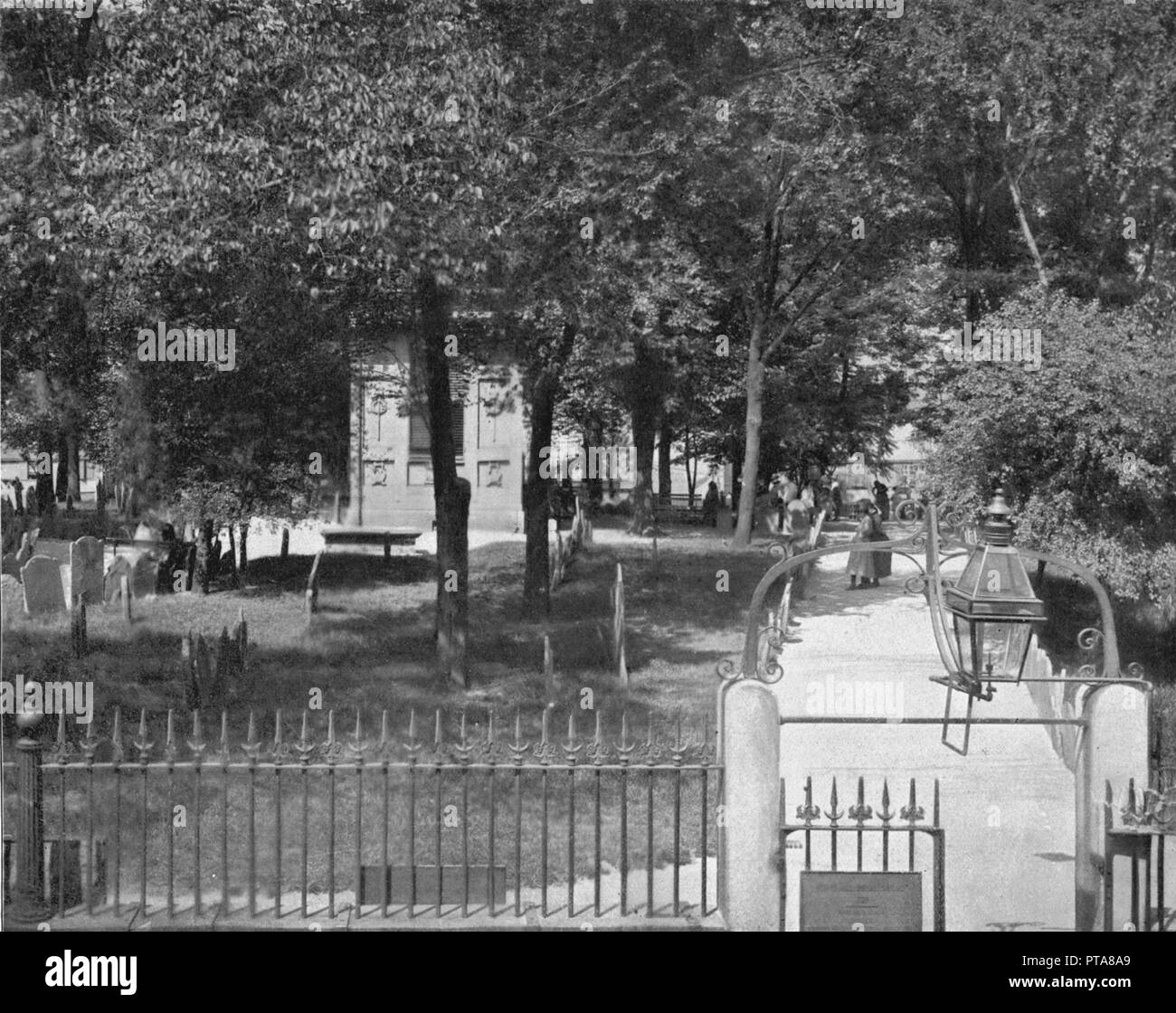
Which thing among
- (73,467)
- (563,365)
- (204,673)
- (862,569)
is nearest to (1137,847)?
(862,569)

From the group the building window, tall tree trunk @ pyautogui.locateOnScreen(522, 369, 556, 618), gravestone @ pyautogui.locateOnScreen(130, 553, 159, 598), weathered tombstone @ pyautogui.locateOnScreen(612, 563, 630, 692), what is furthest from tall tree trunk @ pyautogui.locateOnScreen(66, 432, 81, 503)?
weathered tombstone @ pyautogui.locateOnScreen(612, 563, 630, 692)

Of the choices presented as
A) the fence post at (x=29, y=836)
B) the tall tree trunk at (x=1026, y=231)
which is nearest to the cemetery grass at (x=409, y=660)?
the fence post at (x=29, y=836)

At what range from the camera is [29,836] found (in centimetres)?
588

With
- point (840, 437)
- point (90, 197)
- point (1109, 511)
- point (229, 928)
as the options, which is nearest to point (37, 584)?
point (90, 197)

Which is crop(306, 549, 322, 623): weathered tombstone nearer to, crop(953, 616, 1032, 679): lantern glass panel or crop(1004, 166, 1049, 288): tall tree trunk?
crop(953, 616, 1032, 679): lantern glass panel

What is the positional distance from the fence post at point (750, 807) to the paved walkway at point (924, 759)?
64cm

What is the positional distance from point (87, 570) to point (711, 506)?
16.5 ft

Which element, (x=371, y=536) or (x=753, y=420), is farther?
(x=371, y=536)

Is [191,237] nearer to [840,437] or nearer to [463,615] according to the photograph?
[463,615]

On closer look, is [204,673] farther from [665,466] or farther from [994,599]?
[994,599]

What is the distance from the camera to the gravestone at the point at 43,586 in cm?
1030

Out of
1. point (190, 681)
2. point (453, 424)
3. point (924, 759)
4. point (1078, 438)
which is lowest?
point (924, 759)

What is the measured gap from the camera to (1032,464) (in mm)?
10562

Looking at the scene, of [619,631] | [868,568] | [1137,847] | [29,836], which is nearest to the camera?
[1137,847]
